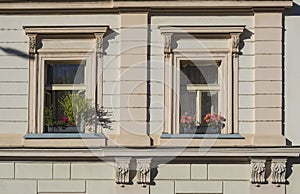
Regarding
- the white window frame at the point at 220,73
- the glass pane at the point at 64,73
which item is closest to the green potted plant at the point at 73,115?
the glass pane at the point at 64,73

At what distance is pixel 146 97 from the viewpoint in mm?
12289

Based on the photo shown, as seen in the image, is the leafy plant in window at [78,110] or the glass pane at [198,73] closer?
the leafy plant in window at [78,110]

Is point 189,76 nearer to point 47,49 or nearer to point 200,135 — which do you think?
point 200,135

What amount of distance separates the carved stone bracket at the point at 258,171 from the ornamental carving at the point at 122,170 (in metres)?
2.29

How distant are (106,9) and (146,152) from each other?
2.78m

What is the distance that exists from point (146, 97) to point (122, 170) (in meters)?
1.42

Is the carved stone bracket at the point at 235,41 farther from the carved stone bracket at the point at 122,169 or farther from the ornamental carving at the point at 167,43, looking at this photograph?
the carved stone bracket at the point at 122,169

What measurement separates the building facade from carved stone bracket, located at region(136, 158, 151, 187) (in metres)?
0.02

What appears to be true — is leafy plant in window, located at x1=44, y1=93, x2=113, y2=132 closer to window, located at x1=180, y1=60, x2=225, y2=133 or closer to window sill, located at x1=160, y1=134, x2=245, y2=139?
window sill, located at x1=160, y1=134, x2=245, y2=139

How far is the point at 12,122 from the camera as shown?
40.6 ft

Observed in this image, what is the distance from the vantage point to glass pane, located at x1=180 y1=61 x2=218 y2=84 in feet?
41.2

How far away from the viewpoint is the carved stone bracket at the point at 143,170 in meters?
12.1

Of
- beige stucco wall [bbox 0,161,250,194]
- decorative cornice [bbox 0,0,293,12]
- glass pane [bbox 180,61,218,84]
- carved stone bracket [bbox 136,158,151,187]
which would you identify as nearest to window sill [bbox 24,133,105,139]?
beige stucco wall [bbox 0,161,250,194]

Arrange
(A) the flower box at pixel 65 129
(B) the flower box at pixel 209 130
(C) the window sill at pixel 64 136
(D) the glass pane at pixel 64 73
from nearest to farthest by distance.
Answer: (C) the window sill at pixel 64 136 → (B) the flower box at pixel 209 130 → (A) the flower box at pixel 65 129 → (D) the glass pane at pixel 64 73
